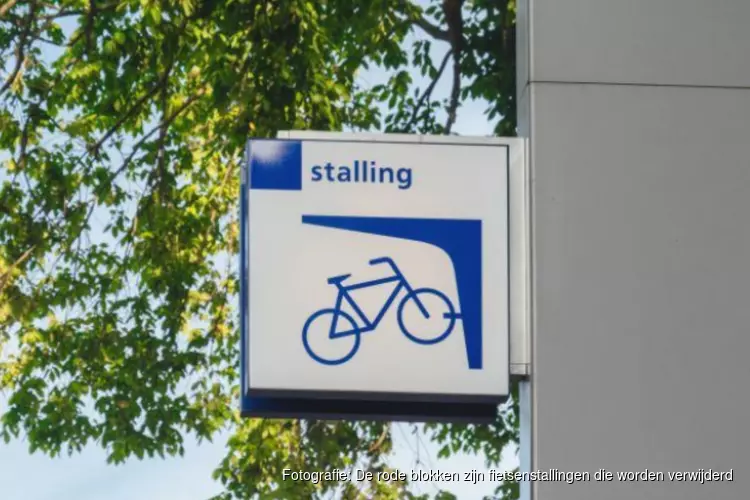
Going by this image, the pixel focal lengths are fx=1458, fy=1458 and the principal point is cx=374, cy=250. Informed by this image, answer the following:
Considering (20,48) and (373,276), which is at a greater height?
(20,48)

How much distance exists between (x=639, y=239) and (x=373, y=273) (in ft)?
2.82

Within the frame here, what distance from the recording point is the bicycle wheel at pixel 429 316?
469 cm

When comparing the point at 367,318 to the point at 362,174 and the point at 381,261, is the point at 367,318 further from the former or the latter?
the point at 362,174

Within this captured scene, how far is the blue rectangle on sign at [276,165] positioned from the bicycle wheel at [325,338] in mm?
448

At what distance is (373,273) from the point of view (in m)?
4.71

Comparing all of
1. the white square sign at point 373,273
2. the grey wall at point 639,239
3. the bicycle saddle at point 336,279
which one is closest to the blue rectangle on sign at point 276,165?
the white square sign at point 373,273

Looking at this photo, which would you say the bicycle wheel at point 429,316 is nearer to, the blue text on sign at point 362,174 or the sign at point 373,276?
the sign at point 373,276

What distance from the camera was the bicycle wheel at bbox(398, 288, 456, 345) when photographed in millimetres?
4691

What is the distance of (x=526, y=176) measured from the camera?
4824mm

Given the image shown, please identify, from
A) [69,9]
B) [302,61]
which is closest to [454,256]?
[302,61]

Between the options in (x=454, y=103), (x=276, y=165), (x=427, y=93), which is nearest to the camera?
(x=276, y=165)

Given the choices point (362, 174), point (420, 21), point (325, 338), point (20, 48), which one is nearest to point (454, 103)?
point (420, 21)

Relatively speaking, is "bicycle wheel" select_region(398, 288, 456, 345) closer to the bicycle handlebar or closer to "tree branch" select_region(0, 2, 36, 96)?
the bicycle handlebar

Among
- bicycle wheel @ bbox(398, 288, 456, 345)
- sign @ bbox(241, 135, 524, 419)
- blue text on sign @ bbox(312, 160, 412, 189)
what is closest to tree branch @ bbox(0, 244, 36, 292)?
sign @ bbox(241, 135, 524, 419)
